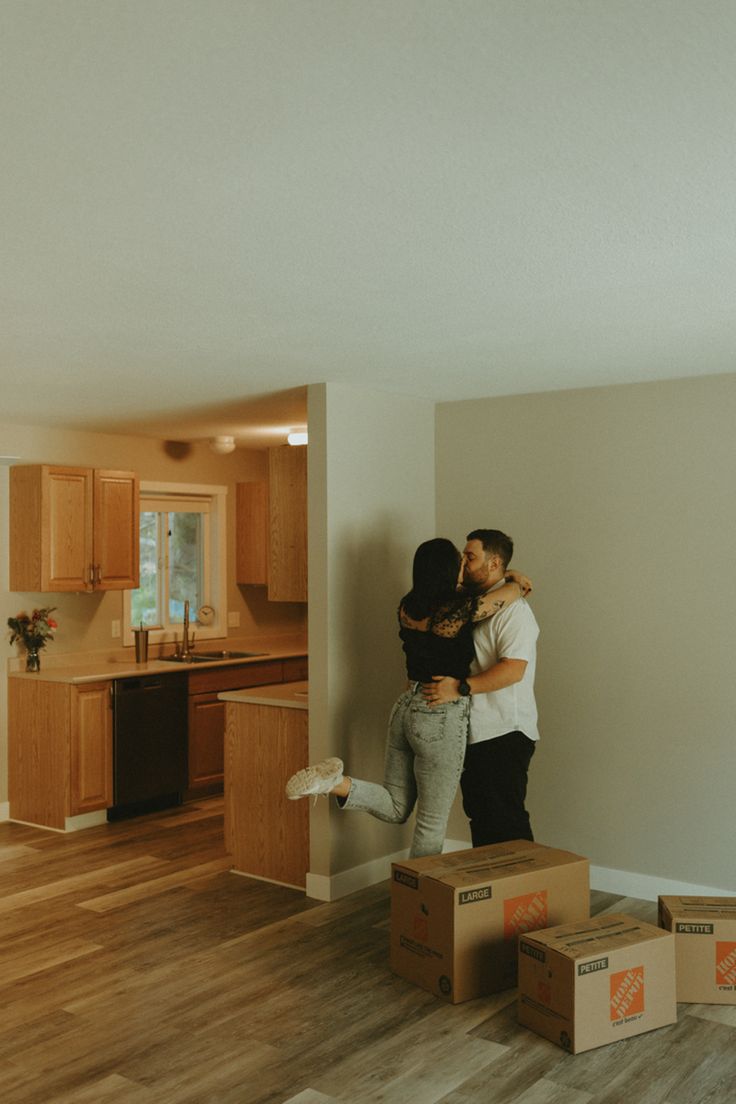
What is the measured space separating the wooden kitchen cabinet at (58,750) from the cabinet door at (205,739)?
0.59 meters

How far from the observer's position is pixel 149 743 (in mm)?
6293

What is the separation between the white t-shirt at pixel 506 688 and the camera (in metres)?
4.32

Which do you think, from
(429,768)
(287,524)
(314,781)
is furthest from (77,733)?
(429,768)

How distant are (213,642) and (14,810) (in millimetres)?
1821

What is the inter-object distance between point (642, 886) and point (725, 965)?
3.77ft

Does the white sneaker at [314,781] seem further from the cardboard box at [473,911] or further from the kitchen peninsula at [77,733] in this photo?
the kitchen peninsula at [77,733]

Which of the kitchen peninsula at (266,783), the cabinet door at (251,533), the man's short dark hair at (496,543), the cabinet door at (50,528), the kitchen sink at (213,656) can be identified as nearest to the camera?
the man's short dark hair at (496,543)

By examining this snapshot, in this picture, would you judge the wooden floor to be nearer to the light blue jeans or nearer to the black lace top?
the light blue jeans

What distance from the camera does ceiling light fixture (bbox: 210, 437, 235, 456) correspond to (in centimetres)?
680

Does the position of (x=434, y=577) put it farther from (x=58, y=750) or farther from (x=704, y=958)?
(x=58, y=750)

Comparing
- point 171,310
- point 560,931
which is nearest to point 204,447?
point 171,310

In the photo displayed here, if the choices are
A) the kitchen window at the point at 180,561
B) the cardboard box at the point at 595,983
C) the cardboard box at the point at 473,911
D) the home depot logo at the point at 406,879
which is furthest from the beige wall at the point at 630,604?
the kitchen window at the point at 180,561

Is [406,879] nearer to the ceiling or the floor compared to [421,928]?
nearer to the ceiling

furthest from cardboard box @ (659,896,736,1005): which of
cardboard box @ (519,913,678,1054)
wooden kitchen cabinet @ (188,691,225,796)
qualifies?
wooden kitchen cabinet @ (188,691,225,796)
